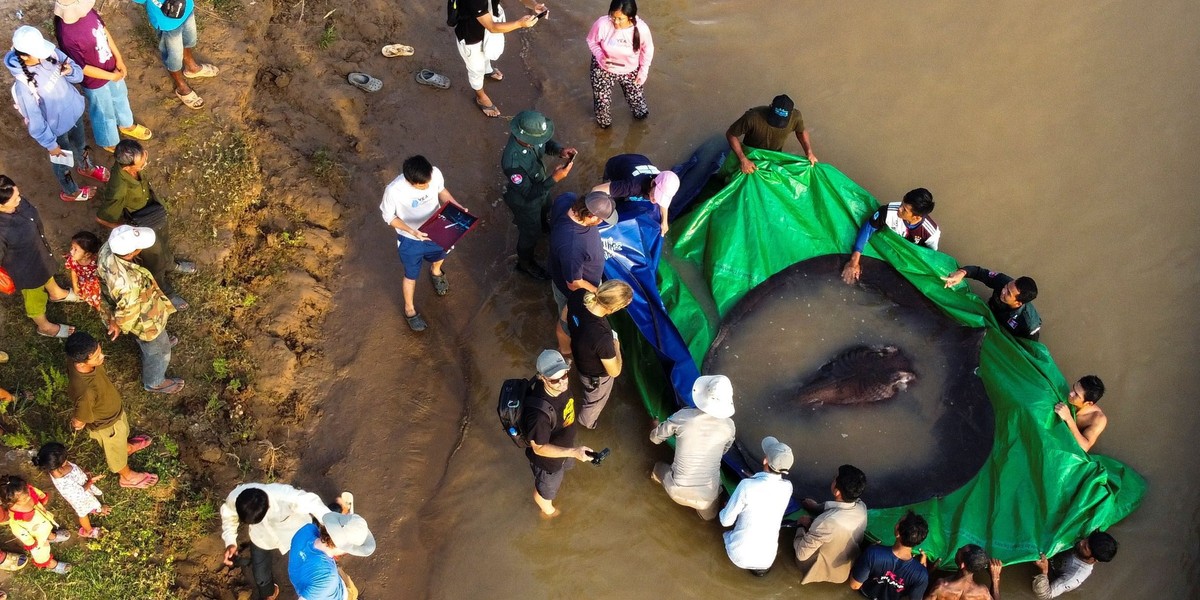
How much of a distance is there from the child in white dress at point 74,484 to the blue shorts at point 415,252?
90.6 inches

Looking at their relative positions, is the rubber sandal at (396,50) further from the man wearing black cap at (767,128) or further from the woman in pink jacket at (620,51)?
the man wearing black cap at (767,128)

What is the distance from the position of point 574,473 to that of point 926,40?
5729 millimetres

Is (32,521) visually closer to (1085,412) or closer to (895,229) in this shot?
(895,229)

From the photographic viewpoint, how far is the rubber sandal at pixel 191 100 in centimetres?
648

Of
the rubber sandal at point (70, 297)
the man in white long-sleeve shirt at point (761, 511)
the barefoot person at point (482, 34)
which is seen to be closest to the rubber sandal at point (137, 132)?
the rubber sandal at point (70, 297)

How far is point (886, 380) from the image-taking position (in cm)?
601

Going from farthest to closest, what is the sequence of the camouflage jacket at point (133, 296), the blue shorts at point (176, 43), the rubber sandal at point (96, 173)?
the blue shorts at point (176, 43) < the rubber sandal at point (96, 173) < the camouflage jacket at point (133, 296)

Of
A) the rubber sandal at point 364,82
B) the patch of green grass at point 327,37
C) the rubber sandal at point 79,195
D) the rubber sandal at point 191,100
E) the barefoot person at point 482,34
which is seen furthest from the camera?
the patch of green grass at point 327,37

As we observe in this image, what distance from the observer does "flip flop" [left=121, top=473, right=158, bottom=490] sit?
206 inches

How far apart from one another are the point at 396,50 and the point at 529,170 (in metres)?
2.43

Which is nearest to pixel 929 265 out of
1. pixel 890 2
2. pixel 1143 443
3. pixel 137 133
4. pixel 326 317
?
pixel 1143 443

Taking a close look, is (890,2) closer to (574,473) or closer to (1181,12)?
(1181,12)

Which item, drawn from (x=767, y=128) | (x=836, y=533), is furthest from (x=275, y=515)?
(x=767, y=128)

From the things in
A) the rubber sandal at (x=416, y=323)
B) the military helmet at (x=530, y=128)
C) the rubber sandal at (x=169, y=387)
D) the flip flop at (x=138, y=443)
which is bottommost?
Answer: the flip flop at (x=138, y=443)
